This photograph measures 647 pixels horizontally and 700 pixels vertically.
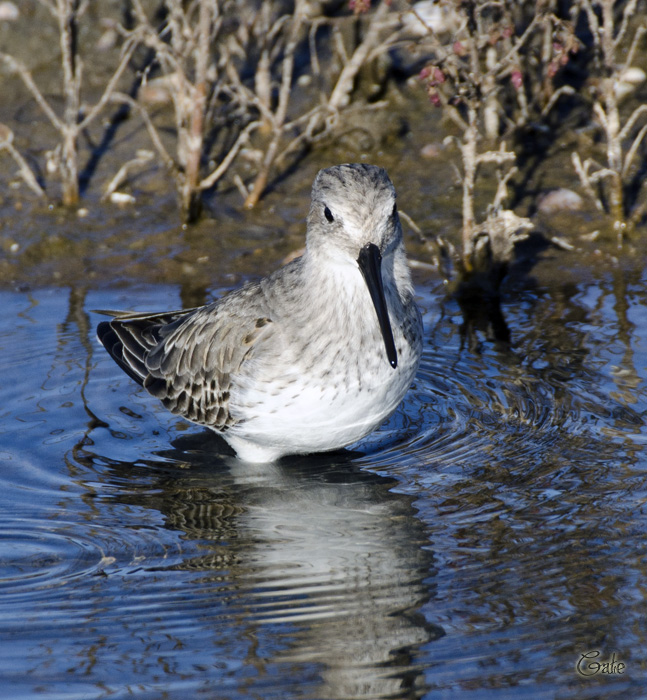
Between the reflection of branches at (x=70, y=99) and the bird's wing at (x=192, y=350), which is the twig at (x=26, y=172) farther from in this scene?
the bird's wing at (x=192, y=350)

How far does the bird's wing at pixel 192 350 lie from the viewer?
19.6ft

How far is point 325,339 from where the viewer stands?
554cm

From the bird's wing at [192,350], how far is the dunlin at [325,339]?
1 cm

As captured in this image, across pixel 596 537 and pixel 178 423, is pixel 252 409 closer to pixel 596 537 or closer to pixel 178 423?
pixel 178 423

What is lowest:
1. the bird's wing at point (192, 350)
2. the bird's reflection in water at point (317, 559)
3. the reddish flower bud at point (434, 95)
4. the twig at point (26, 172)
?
the bird's reflection in water at point (317, 559)

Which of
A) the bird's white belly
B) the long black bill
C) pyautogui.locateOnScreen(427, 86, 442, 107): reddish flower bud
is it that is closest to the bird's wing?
the bird's white belly

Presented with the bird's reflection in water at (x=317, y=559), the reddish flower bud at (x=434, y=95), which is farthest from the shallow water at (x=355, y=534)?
the reddish flower bud at (x=434, y=95)

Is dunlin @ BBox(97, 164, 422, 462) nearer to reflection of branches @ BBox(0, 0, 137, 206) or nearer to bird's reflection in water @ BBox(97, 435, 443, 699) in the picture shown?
bird's reflection in water @ BBox(97, 435, 443, 699)

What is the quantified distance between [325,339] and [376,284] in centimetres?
51

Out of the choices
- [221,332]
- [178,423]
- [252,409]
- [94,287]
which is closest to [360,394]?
[252,409]

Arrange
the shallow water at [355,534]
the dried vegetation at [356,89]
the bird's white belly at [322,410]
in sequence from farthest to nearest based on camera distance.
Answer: the dried vegetation at [356,89] → the bird's white belly at [322,410] → the shallow water at [355,534]

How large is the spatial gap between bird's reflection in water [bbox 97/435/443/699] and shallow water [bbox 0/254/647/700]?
1 centimetres

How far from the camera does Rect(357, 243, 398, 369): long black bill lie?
17.1 ft

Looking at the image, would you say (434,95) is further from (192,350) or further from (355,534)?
(355,534)
